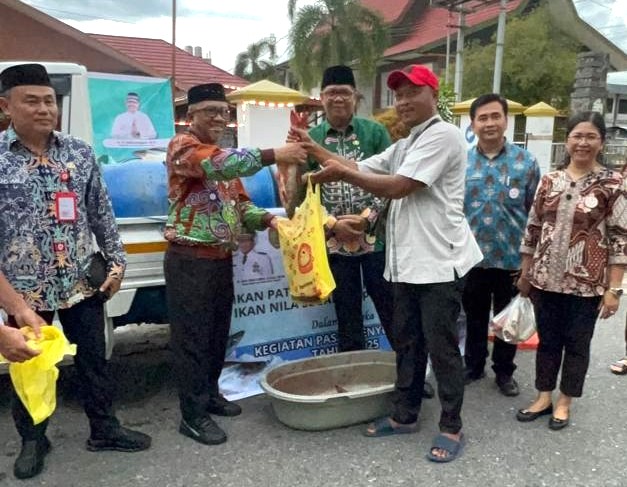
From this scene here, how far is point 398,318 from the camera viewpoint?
3188 mm

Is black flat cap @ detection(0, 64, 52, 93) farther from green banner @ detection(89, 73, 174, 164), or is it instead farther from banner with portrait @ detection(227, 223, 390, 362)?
green banner @ detection(89, 73, 174, 164)

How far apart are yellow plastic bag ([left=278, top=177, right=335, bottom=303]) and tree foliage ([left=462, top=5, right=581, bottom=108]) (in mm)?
20183

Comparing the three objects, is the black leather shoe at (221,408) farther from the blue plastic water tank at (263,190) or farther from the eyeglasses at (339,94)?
the eyeglasses at (339,94)

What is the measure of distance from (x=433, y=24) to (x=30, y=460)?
3046 centimetres

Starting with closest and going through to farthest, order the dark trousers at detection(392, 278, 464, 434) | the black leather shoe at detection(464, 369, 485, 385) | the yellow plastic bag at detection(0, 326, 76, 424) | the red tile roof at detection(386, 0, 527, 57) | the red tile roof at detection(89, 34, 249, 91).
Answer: the yellow plastic bag at detection(0, 326, 76, 424) < the dark trousers at detection(392, 278, 464, 434) < the black leather shoe at detection(464, 369, 485, 385) < the red tile roof at detection(89, 34, 249, 91) < the red tile roof at detection(386, 0, 527, 57)

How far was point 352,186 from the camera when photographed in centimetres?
350

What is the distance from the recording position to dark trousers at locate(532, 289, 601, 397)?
3.28 metres

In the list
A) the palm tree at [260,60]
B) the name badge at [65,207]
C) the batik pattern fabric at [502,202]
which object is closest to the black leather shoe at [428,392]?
the batik pattern fabric at [502,202]

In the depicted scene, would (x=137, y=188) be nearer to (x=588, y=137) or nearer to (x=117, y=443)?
(x=117, y=443)

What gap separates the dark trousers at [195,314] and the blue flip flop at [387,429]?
0.87 meters

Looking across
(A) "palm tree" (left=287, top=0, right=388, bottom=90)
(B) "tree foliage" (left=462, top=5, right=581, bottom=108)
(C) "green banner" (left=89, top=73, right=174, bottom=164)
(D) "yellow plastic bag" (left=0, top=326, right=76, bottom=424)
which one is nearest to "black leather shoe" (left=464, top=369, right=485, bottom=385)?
(D) "yellow plastic bag" (left=0, top=326, right=76, bottom=424)

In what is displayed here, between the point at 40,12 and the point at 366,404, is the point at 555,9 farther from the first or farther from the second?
the point at 366,404

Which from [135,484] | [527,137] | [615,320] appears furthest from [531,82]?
[135,484]

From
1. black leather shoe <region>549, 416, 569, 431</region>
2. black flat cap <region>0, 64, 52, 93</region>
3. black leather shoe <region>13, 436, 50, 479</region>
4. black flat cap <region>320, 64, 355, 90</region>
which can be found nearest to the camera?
black flat cap <region>0, 64, 52, 93</region>
